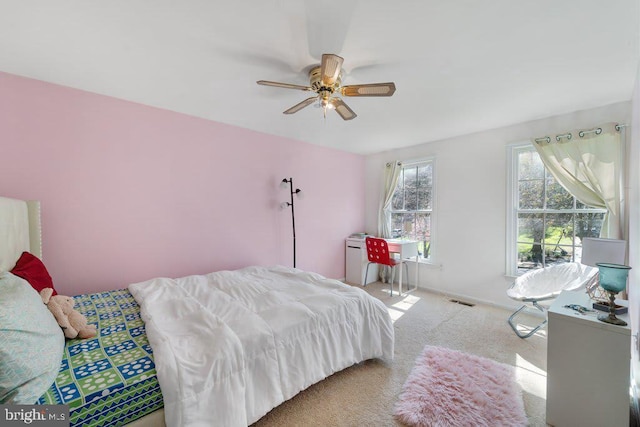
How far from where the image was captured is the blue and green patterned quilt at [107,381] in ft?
3.39

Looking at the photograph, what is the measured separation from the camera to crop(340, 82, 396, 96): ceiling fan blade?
1.74 meters

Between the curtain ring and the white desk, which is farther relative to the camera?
the white desk

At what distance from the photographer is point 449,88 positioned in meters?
2.28

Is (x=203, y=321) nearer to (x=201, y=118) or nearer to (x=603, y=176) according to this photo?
(x=201, y=118)

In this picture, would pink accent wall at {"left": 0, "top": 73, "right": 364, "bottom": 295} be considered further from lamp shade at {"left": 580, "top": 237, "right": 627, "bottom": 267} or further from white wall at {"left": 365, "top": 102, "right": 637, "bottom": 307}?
lamp shade at {"left": 580, "top": 237, "right": 627, "bottom": 267}

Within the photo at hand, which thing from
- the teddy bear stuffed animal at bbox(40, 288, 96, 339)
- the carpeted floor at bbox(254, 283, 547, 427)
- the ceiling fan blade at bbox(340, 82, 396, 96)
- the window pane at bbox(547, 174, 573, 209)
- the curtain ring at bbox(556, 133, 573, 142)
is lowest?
the carpeted floor at bbox(254, 283, 547, 427)

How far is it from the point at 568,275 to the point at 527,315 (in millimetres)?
744

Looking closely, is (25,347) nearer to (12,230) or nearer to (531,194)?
(12,230)

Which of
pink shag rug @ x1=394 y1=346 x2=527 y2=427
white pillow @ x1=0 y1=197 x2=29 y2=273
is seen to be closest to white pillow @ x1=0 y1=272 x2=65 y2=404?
white pillow @ x1=0 y1=197 x2=29 y2=273

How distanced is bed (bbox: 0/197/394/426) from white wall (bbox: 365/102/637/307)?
219cm

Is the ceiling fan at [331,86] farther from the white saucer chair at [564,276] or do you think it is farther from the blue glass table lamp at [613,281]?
the white saucer chair at [564,276]

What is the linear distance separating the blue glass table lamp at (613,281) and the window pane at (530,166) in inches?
83.9

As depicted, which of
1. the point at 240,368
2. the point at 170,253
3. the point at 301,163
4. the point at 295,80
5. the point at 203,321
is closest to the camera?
the point at 240,368

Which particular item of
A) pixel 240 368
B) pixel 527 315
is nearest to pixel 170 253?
pixel 240 368
